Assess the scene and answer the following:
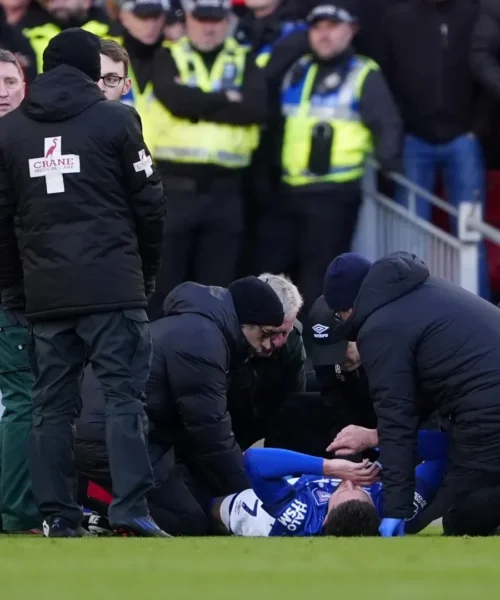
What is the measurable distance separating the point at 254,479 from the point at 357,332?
3.40 ft

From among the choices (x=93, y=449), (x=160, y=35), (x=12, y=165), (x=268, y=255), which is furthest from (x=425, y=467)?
(x=160, y=35)

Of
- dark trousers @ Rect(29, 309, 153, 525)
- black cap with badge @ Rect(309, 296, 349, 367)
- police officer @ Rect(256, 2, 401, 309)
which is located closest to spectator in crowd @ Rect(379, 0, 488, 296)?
police officer @ Rect(256, 2, 401, 309)

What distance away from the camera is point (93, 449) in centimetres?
740

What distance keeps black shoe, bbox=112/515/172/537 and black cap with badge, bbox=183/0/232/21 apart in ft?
13.5

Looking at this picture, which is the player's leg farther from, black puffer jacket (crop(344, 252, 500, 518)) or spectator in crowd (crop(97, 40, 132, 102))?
spectator in crowd (crop(97, 40, 132, 102))

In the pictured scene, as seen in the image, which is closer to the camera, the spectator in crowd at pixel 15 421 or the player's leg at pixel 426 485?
the spectator in crowd at pixel 15 421

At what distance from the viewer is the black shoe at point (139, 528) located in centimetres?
648

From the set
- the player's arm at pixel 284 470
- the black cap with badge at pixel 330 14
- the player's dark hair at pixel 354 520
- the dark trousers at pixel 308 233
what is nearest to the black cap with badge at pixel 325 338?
the player's arm at pixel 284 470

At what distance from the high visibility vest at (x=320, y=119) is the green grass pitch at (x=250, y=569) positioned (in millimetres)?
4063

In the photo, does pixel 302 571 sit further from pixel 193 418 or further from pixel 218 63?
pixel 218 63

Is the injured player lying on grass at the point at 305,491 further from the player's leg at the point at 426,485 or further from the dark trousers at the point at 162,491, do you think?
the dark trousers at the point at 162,491

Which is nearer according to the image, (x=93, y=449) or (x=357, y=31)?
(x=93, y=449)

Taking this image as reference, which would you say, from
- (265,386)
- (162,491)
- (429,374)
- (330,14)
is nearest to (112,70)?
(265,386)

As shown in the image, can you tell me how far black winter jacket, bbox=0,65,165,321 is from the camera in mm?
6477
